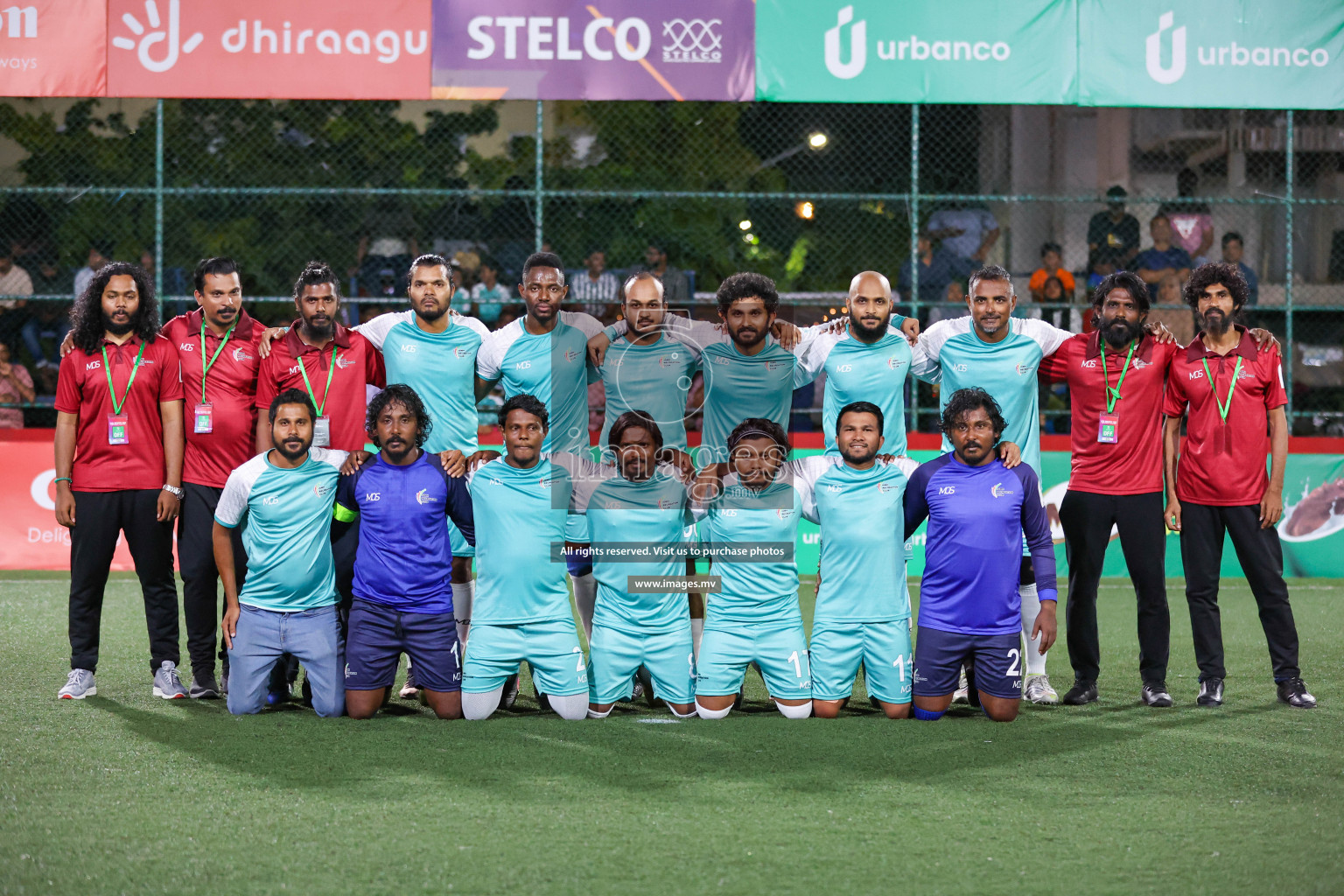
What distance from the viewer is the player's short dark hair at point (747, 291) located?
635 centimetres

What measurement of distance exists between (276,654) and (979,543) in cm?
323

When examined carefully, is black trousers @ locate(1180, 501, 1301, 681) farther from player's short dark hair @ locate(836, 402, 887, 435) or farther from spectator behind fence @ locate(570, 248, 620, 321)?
spectator behind fence @ locate(570, 248, 620, 321)

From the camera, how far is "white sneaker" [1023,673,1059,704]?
247 inches

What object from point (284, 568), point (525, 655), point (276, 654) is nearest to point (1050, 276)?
point (525, 655)

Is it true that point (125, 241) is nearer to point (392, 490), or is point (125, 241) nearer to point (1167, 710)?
point (392, 490)

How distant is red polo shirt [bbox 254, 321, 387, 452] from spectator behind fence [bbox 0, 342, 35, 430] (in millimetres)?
6799

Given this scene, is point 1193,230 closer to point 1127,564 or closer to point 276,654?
point 1127,564

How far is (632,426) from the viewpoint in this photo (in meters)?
5.86

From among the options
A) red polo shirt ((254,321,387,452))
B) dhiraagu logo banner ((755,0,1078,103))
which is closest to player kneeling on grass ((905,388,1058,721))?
red polo shirt ((254,321,387,452))

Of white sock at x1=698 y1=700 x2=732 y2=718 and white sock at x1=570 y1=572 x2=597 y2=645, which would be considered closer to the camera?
white sock at x1=698 y1=700 x2=732 y2=718

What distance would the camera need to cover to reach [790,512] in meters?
5.93

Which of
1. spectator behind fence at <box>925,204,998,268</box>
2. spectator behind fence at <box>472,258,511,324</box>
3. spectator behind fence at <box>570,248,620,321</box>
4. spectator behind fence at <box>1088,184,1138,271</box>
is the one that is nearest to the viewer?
spectator behind fence at <box>570,248,620,321</box>

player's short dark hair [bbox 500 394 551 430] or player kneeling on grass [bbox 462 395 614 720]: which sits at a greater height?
player's short dark hair [bbox 500 394 551 430]

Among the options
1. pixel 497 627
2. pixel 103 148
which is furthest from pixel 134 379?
pixel 103 148
